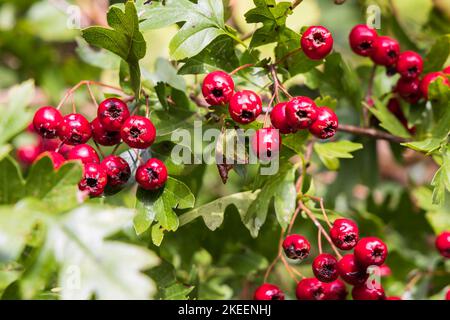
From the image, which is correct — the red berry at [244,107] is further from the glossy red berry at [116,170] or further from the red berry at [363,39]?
the red berry at [363,39]

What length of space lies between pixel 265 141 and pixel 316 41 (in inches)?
9.2

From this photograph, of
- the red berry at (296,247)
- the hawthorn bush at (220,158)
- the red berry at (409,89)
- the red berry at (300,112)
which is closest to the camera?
the hawthorn bush at (220,158)

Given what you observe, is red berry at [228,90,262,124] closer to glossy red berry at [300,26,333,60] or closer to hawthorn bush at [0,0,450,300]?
hawthorn bush at [0,0,450,300]

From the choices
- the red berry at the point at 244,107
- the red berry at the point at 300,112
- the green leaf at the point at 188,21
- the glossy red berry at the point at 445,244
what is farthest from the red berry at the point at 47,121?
the glossy red berry at the point at 445,244

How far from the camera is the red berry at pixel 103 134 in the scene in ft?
4.00

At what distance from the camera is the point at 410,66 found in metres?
1.44

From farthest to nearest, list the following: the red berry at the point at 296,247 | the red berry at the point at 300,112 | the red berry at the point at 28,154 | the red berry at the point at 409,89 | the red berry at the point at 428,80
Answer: the red berry at the point at 28,154, the red berry at the point at 409,89, the red berry at the point at 428,80, the red berry at the point at 296,247, the red berry at the point at 300,112

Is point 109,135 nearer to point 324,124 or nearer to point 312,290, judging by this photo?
point 324,124

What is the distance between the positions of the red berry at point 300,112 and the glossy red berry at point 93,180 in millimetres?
376

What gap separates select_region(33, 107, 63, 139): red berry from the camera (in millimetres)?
1201

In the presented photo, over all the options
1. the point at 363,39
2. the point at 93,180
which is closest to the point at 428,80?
the point at 363,39

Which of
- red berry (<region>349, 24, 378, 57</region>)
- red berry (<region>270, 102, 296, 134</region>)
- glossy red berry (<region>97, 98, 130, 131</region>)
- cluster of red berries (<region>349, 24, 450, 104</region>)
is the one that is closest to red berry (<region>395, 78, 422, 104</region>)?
cluster of red berries (<region>349, 24, 450, 104</region>)
